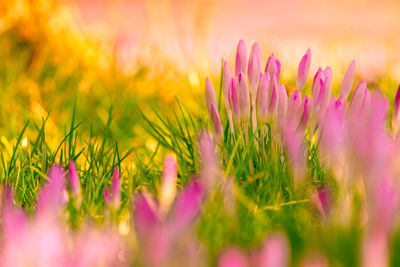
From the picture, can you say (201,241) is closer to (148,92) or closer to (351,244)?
(351,244)

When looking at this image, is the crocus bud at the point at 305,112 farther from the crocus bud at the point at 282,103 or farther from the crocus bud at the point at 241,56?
the crocus bud at the point at 241,56

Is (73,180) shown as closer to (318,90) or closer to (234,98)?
(234,98)

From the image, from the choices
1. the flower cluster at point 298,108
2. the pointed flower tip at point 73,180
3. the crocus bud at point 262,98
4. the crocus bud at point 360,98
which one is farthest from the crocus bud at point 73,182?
the crocus bud at point 360,98

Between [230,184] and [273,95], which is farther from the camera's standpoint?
[273,95]

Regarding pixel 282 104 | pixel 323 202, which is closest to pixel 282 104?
pixel 282 104

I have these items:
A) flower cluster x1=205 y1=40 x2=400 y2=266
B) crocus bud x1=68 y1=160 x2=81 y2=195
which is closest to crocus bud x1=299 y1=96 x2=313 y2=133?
flower cluster x1=205 y1=40 x2=400 y2=266

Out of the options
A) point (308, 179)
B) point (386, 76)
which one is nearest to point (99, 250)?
point (308, 179)

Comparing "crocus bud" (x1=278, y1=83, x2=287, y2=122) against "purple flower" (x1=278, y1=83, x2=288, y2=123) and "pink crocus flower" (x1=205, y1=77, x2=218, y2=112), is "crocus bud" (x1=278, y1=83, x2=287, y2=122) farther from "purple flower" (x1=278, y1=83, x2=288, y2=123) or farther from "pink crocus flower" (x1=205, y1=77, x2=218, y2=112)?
"pink crocus flower" (x1=205, y1=77, x2=218, y2=112)
